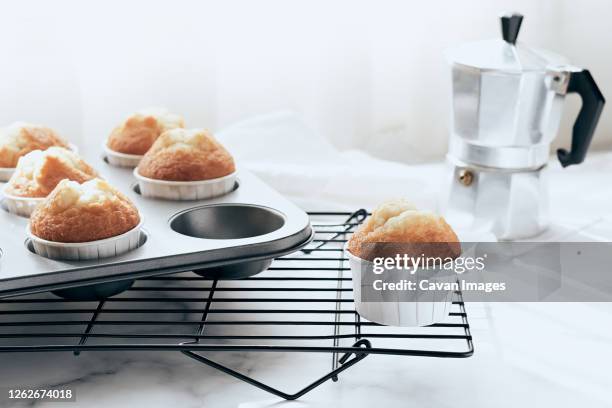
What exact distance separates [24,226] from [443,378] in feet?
2.00

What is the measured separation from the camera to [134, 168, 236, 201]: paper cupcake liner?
1297mm

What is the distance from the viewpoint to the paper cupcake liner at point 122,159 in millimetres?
1449

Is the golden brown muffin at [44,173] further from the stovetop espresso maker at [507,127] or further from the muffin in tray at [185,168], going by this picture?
the stovetop espresso maker at [507,127]

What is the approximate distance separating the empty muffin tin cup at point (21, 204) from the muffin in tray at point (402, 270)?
18.3 inches

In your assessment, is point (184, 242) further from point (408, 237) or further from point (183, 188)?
point (408, 237)

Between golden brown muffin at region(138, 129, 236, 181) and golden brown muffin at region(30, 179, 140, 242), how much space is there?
8.0 inches

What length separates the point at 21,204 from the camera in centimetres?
123

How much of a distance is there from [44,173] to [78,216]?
186 mm

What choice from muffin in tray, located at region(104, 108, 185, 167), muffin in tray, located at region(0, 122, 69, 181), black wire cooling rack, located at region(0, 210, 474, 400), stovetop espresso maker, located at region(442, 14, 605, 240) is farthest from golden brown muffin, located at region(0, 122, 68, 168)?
stovetop espresso maker, located at region(442, 14, 605, 240)

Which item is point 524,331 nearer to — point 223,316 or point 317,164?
point 223,316

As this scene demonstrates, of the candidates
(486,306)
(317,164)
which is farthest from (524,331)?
(317,164)

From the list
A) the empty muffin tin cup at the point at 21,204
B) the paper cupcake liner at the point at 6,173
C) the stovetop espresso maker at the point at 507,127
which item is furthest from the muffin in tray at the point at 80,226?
the stovetop espresso maker at the point at 507,127

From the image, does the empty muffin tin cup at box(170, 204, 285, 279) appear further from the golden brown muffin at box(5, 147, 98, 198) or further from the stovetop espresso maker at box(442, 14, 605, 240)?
the stovetop espresso maker at box(442, 14, 605, 240)

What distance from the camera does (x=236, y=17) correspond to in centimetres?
192
